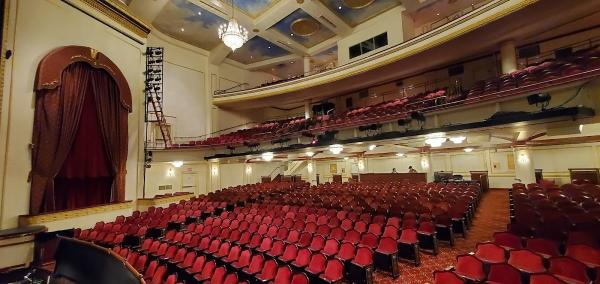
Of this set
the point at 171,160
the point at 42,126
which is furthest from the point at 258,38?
the point at 42,126

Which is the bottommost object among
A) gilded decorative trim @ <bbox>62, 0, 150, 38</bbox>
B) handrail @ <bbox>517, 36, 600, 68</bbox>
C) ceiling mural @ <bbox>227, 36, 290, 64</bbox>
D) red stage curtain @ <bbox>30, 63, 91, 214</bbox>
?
red stage curtain @ <bbox>30, 63, 91, 214</bbox>

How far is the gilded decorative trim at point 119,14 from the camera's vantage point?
846 cm

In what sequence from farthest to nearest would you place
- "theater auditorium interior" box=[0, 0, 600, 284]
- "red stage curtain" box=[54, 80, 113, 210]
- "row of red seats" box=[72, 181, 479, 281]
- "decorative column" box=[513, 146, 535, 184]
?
"decorative column" box=[513, 146, 535, 184] < "red stage curtain" box=[54, 80, 113, 210] < "row of red seats" box=[72, 181, 479, 281] < "theater auditorium interior" box=[0, 0, 600, 284]

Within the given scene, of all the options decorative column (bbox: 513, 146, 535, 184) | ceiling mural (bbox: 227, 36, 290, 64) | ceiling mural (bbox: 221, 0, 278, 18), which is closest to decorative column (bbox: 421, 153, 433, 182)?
decorative column (bbox: 513, 146, 535, 184)

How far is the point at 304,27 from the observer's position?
576 inches

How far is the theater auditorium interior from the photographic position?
458 cm

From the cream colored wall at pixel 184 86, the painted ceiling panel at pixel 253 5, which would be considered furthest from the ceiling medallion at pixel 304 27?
the cream colored wall at pixel 184 86

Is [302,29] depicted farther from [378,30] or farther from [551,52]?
[551,52]

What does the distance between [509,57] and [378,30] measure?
6.15 metres

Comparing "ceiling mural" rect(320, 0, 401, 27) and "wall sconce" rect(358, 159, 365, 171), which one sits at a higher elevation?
"ceiling mural" rect(320, 0, 401, 27)

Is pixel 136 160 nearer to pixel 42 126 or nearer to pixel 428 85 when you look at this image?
pixel 42 126

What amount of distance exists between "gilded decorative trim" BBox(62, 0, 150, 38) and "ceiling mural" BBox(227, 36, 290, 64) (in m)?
6.45

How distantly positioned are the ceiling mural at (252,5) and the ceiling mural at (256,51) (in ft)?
6.21

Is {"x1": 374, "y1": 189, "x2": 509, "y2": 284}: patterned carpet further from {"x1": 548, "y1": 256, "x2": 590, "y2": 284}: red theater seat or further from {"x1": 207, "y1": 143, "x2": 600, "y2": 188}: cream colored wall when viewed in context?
{"x1": 207, "y1": 143, "x2": 600, "y2": 188}: cream colored wall
